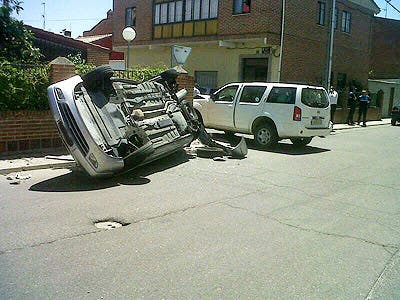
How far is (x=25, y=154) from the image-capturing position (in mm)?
8938

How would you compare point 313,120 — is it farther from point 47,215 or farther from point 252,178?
point 47,215

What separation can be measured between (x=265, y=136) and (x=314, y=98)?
182 centimetres

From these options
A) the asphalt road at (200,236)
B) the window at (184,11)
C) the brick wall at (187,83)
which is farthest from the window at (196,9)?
the asphalt road at (200,236)

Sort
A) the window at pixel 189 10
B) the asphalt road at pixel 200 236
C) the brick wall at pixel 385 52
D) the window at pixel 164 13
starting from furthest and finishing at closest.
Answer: the brick wall at pixel 385 52, the window at pixel 164 13, the window at pixel 189 10, the asphalt road at pixel 200 236

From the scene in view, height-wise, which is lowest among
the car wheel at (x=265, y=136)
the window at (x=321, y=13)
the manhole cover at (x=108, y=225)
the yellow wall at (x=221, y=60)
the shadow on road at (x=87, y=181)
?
the manhole cover at (x=108, y=225)

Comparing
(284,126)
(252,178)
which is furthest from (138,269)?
(284,126)

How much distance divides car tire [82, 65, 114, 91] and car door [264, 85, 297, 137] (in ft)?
18.8

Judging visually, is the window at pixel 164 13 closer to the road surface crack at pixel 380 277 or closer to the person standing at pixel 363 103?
the person standing at pixel 363 103

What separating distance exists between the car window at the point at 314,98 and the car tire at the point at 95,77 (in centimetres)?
619

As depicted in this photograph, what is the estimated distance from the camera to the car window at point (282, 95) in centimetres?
1164

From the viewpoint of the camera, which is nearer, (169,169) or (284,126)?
(169,169)

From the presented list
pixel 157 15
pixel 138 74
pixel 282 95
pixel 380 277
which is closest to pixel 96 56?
pixel 138 74

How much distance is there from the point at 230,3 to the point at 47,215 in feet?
62.4

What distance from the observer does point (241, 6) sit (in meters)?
21.5
